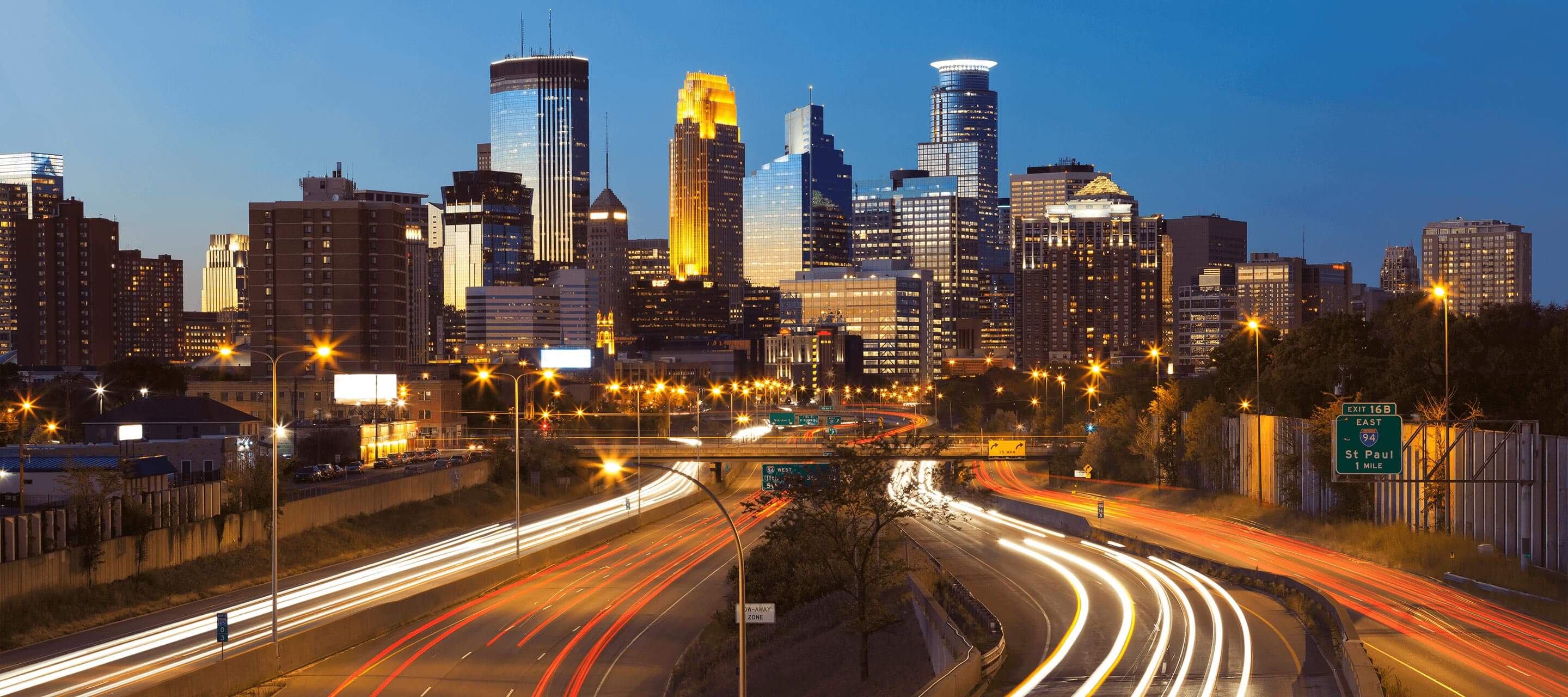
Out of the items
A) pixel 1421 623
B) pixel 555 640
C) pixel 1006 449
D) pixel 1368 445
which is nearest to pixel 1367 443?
pixel 1368 445

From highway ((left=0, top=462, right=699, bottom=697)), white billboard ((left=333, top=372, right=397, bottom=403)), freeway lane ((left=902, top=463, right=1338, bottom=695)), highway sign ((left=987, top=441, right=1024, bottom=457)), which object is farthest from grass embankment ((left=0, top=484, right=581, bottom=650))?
white billboard ((left=333, top=372, right=397, bottom=403))

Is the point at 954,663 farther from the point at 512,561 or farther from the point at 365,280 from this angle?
the point at 365,280

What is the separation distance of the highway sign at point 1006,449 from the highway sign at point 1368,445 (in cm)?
5398

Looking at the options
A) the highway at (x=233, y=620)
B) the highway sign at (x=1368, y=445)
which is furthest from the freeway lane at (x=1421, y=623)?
the highway at (x=233, y=620)

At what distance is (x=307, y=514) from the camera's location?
232 feet

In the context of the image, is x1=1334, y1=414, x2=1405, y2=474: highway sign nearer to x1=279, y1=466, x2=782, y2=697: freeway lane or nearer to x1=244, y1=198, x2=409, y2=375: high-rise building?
x1=279, y1=466, x2=782, y2=697: freeway lane

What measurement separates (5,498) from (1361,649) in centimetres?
5754

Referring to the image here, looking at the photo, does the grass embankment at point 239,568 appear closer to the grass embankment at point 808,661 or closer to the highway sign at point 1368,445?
the grass embankment at point 808,661

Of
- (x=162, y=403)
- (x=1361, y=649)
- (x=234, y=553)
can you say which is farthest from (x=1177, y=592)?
(x=162, y=403)

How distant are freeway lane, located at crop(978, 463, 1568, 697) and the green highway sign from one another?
5506 mm

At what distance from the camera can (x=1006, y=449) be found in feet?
345

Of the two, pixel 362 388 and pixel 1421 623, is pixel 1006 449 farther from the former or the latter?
pixel 362 388

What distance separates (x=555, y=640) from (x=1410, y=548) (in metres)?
31.0

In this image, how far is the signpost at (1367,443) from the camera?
50.0m
